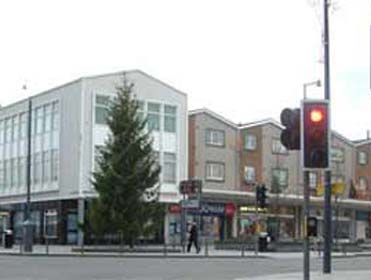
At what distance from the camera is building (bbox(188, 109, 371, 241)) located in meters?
72.9

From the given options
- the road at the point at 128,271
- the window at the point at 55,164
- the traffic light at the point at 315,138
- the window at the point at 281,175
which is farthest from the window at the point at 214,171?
the traffic light at the point at 315,138

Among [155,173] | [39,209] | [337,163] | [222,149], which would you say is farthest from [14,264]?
[337,163]

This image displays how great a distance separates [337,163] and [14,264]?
5355 cm

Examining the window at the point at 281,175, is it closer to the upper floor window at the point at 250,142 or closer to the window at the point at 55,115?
the upper floor window at the point at 250,142

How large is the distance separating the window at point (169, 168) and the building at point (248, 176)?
387 centimetres

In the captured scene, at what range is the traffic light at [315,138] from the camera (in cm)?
1622

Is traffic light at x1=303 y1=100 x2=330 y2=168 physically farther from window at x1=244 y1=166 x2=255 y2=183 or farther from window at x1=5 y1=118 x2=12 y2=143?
window at x1=244 y1=166 x2=255 y2=183

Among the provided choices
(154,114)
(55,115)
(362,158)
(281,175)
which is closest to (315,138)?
(154,114)

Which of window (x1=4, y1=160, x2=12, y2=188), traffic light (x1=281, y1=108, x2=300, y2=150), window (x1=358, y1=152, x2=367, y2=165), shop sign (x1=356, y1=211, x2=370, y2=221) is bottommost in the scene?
shop sign (x1=356, y1=211, x2=370, y2=221)

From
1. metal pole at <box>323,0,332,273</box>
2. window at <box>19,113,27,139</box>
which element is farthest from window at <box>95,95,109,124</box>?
metal pole at <box>323,0,332,273</box>

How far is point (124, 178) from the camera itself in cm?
5041

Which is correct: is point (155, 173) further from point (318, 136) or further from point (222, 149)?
point (318, 136)

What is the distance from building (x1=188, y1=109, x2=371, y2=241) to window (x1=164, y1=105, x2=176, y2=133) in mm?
4344

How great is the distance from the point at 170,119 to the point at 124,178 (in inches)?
724
